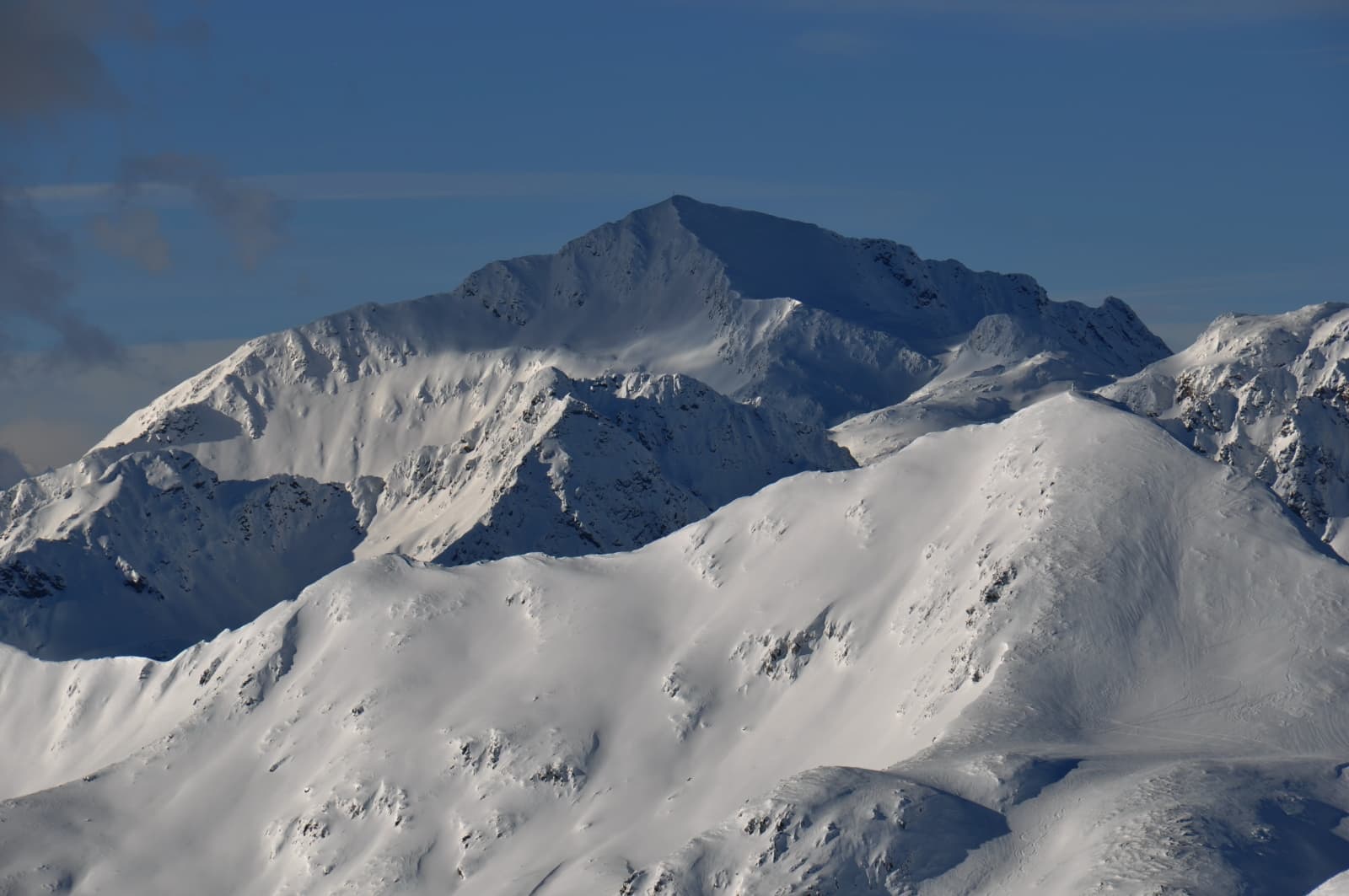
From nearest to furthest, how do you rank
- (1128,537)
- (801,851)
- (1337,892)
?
(1337,892)
(801,851)
(1128,537)

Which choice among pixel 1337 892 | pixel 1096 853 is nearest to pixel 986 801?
pixel 1096 853

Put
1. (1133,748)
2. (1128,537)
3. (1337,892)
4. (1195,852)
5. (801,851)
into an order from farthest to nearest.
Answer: (1128,537)
(1133,748)
(801,851)
(1195,852)
(1337,892)

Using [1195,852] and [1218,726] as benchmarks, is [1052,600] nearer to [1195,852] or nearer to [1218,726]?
[1218,726]

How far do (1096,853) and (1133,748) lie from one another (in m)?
27.5

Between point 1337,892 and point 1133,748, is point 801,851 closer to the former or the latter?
point 1133,748

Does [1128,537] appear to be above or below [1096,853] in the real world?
above

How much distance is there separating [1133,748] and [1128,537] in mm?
34173

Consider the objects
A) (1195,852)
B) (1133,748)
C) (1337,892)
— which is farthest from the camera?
(1133,748)

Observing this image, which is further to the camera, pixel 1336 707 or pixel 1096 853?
pixel 1336 707

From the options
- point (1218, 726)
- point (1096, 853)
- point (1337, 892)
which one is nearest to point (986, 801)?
point (1096, 853)

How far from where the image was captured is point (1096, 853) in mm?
138500

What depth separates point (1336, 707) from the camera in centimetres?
16838

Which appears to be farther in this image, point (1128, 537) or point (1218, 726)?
point (1128, 537)

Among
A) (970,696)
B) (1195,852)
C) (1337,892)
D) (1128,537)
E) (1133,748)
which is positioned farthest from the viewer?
(1128,537)
